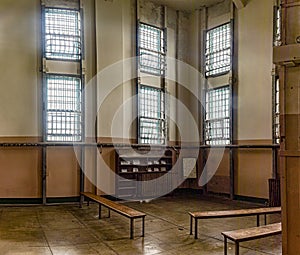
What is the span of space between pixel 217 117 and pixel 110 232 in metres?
4.82

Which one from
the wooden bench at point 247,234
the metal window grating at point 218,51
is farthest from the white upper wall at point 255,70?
the wooden bench at point 247,234

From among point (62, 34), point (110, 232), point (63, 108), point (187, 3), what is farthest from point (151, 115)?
point (110, 232)

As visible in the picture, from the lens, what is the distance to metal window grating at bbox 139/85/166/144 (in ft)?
29.0

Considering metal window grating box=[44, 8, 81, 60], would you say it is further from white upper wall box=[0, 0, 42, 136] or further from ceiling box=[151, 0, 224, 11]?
ceiling box=[151, 0, 224, 11]

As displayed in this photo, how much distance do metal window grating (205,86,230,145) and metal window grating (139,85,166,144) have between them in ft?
3.86

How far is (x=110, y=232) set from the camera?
5.11m

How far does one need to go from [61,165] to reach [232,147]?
12.8ft

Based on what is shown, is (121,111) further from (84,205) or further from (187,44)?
(187,44)

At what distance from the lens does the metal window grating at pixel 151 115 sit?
29.0 ft

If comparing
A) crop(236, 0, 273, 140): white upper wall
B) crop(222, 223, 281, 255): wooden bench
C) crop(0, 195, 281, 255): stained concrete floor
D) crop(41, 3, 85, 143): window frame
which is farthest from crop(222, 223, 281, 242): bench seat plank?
crop(41, 3, 85, 143): window frame

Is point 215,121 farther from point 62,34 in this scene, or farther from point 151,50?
point 62,34

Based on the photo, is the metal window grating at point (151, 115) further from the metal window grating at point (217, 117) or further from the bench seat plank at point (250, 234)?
the bench seat plank at point (250, 234)

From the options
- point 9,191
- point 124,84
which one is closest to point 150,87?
point 124,84

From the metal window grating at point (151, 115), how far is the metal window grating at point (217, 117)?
3.86 ft
